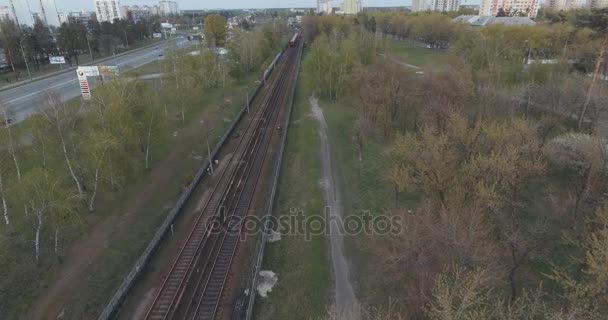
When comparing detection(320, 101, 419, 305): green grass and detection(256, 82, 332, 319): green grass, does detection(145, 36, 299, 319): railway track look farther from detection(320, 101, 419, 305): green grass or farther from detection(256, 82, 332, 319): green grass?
detection(320, 101, 419, 305): green grass

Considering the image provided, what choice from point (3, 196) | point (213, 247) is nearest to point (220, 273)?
point (213, 247)

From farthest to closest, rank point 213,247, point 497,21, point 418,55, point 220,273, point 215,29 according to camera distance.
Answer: point 497,21 < point 418,55 < point 215,29 < point 213,247 < point 220,273

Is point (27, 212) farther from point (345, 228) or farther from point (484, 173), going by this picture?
point (484, 173)

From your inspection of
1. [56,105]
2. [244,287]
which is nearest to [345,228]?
[244,287]

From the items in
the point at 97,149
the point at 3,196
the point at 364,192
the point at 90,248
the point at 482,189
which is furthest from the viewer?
the point at 364,192

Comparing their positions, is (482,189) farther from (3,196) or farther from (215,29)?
(215,29)

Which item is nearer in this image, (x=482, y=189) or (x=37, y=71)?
(x=482, y=189)
